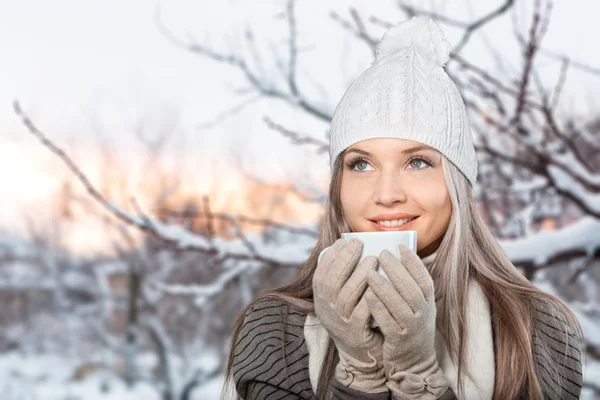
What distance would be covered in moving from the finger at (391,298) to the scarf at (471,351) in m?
0.18

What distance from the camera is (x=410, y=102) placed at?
43.8 inches

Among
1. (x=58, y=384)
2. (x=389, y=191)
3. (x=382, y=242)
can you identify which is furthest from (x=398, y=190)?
(x=58, y=384)

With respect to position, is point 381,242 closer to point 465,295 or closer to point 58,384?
point 465,295

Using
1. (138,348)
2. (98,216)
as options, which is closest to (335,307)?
(98,216)

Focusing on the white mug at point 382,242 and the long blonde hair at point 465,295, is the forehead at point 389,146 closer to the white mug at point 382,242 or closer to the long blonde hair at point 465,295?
the long blonde hair at point 465,295

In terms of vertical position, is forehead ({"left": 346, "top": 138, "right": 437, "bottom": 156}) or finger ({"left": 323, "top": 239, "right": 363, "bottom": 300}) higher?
forehead ({"left": 346, "top": 138, "right": 437, "bottom": 156})

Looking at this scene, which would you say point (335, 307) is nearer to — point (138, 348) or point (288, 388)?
point (288, 388)

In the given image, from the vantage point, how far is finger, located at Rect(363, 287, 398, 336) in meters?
0.91

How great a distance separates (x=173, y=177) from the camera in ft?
25.2

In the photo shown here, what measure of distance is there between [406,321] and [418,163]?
29 centimetres

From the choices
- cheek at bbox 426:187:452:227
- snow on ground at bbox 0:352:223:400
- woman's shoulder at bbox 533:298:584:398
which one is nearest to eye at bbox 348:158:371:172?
cheek at bbox 426:187:452:227

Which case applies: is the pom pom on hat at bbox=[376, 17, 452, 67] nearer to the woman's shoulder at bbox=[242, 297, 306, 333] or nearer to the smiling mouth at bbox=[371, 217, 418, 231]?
the smiling mouth at bbox=[371, 217, 418, 231]

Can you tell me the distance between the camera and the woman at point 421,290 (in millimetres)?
938

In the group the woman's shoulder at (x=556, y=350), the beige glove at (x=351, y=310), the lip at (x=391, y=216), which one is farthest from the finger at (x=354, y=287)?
the woman's shoulder at (x=556, y=350)
